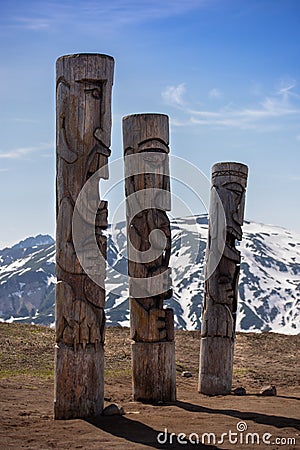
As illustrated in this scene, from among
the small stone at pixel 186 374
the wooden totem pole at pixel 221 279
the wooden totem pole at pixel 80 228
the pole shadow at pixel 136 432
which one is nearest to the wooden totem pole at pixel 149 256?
the wooden totem pole at pixel 80 228

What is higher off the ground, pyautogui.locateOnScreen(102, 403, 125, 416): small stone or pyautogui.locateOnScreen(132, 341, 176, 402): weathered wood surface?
pyautogui.locateOnScreen(132, 341, 176, 402): weathered wood surface

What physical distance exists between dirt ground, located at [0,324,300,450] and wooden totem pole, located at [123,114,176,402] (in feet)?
2.17

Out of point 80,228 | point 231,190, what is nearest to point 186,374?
point 231,190

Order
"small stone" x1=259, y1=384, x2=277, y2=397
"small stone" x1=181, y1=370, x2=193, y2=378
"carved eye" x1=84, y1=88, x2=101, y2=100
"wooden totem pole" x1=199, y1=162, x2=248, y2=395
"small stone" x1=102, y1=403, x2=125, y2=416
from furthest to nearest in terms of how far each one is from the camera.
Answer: "small stone" x1=181, y1=370, x2=193, y2=378, "wooden totem pole" x1=199, y1=162, x2=248, y2=395, "small stone" x1=259, y1=384, x2=277, y2=397, "carved eye" x1=84, y1=88, x2=101, y2=100, "small stone" x1=102, y1=403, x2=125, y2=416

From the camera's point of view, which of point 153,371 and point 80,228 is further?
point 153,371

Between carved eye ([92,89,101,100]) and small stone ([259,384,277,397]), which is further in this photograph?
small stone ([259,384,277,397])

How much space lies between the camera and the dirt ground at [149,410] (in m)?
9.75

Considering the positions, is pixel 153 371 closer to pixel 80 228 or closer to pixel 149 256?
pixel 149 256

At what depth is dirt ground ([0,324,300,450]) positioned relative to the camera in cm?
975

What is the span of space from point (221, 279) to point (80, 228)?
16.1 ft

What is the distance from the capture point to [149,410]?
12.3m

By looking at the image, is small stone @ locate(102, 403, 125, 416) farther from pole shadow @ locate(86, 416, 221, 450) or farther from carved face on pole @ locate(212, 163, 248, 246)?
carved face on pole @ locate(212, 163, 248, 246)

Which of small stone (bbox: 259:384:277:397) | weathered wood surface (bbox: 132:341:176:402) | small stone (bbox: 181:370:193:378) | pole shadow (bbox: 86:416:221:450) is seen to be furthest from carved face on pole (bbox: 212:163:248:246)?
pole shadow (bbox: 86:416:221:450)

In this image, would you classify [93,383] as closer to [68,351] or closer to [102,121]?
[68,351]
